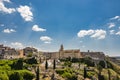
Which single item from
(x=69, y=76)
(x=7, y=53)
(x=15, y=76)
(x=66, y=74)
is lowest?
(x=69, y=76)

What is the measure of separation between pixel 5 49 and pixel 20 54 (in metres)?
13.5

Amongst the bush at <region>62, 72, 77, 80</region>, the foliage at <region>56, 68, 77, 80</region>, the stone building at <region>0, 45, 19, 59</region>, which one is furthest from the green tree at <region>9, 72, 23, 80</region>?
the stone building at <region>0, 45, 19, 59</region>

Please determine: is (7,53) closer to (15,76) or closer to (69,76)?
(69,76)

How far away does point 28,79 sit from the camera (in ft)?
318

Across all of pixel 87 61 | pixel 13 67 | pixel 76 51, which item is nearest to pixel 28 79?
pixel 13 67

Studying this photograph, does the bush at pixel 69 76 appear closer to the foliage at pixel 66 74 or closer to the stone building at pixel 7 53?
the foliage at pixel 66 74

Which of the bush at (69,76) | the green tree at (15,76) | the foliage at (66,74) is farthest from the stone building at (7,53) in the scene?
the green tree at (15,76)

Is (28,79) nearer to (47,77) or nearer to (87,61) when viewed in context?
(47,77)

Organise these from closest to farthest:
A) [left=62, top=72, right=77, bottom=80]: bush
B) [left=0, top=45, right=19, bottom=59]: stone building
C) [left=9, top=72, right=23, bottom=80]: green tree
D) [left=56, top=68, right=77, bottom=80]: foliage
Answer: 1. [left=9, top=72, right=23, bottom=80]: green tree
2. [left=62, top=72, right=77, bottom=80]: bush
3. [left=56, top=68, right=77, bottom=80]: foliage
4. [left=0, top=45, right=19, bottom=59]: stone building

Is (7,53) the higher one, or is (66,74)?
(7,53)

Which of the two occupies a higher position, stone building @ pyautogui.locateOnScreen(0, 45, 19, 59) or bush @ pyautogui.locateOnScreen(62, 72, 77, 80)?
stone building @ pyautogui.locateOnScreen(0, 45, 19, 59)

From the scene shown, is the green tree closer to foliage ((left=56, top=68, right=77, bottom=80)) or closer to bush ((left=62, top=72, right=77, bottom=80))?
foliage ((left=56, top=68, right=77, bottom=80))

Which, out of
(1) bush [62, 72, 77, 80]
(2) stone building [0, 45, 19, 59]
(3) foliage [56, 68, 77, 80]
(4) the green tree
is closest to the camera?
(4) the green tree

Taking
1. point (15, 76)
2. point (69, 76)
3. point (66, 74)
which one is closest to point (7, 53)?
point (66, 74)
